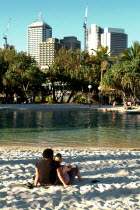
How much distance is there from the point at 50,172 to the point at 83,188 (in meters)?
0.79

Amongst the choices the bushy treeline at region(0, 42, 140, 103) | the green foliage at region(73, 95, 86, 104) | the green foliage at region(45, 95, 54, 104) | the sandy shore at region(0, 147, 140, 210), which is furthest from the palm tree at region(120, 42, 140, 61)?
the sandy shore at region(0, 147, 140, 210)

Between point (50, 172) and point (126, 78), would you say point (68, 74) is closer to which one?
point (126, 78)

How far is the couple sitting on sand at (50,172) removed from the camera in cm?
612

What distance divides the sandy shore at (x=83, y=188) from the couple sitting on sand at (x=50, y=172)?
158mm

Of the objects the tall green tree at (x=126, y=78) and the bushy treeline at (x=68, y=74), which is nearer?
the tall green tree at (x=126, y=78)

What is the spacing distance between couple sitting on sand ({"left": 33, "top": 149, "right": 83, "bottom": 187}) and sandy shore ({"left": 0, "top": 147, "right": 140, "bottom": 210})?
0.52 ft

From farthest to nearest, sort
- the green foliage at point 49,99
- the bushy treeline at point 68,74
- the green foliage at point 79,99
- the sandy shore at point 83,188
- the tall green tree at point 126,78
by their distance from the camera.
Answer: the green foliage at point 79,99 → the green foliage at point 49,99 → the bushy treeline at point 68,74 → the tall green tree at point 126,78 → the sandy shore at point 83,188

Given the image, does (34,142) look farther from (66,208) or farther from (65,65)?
(65,65)

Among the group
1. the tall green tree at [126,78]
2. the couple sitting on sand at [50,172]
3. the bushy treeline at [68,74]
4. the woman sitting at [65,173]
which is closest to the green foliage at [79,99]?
the bushy treeline at [68,74]

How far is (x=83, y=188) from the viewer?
613cm

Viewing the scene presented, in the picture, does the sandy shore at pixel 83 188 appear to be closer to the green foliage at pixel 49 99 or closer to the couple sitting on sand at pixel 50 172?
the couple sitting on sand at pixel 50 172

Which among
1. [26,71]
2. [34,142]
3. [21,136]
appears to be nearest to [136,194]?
[34,142]

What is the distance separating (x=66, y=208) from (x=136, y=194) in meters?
1.62

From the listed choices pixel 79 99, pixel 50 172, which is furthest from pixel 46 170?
pixel 79 99
